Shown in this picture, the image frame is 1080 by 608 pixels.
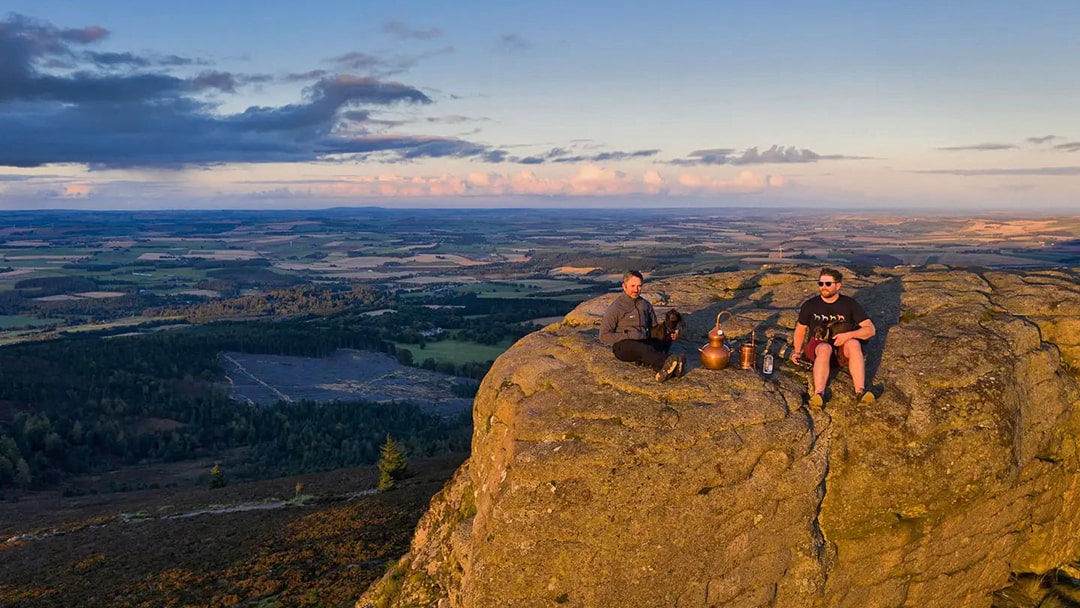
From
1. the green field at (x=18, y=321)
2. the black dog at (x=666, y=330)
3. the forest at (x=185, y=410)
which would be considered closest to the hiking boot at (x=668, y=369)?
the black dog at (x=666, y=330)

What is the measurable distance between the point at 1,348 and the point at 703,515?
143217 mm

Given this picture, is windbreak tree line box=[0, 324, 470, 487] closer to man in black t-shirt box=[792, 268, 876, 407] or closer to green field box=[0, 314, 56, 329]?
green field box=[0, 314, 56, 329]

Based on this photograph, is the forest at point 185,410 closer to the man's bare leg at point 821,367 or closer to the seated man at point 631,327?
the seated man at point 631,327

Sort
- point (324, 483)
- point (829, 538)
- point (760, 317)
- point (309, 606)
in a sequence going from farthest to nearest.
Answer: point (324, 483) < point (309, 606) < point (760, 317) < point (829, 538)

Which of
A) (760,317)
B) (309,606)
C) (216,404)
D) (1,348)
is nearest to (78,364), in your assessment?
(1,348)

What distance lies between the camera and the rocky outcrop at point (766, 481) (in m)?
11.2

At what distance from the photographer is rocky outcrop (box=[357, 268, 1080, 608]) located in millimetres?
11188

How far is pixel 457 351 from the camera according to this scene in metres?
130

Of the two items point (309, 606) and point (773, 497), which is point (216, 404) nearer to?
point (309, 606)

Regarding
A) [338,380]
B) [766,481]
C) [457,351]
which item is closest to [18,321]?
[338,380]

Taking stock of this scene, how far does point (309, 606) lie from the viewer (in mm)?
18703

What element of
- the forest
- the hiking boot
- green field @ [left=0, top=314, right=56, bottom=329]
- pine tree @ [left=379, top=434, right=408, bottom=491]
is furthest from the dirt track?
the hiking boot

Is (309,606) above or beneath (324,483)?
above

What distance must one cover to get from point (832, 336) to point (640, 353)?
157 inches
